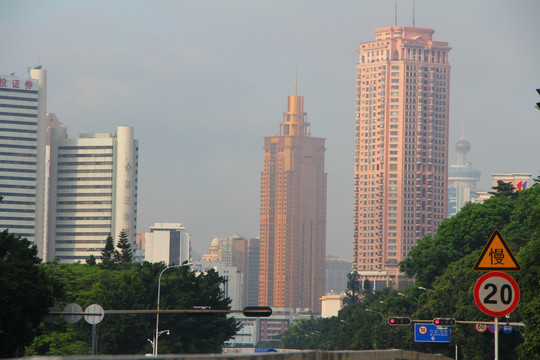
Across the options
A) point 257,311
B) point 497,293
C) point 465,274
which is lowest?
point 257,311

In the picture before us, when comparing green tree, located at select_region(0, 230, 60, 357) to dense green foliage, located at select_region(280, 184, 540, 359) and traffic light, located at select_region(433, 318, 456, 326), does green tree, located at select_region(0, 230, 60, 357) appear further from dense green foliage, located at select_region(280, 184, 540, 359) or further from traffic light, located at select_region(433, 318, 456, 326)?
traffic light, located at select_region(433, 318, 456, 326)

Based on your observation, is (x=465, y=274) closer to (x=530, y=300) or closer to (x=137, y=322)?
(x=137, y=322)

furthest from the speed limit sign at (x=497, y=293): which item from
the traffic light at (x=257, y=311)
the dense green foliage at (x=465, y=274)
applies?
the dense green foliage at (x=465, y=274)

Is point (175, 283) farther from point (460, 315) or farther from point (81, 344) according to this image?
point (460, 315)

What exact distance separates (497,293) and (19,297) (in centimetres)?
3196

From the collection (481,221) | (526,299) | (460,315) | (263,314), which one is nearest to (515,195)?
(481,221)

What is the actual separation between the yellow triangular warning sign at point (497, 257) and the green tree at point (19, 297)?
95.4 feet

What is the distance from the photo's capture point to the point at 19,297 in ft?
155

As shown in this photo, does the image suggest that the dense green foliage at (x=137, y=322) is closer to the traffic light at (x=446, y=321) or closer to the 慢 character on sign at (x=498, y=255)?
the traffic light at (x=446, y=321)

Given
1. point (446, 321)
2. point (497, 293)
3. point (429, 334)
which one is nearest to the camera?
point (497, 293)

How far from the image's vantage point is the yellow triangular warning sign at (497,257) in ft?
64.6

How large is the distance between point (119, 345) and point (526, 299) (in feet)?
144

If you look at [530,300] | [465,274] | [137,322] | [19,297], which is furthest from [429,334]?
[19,297]

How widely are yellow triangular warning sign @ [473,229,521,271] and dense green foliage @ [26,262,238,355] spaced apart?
62761 millimetres
